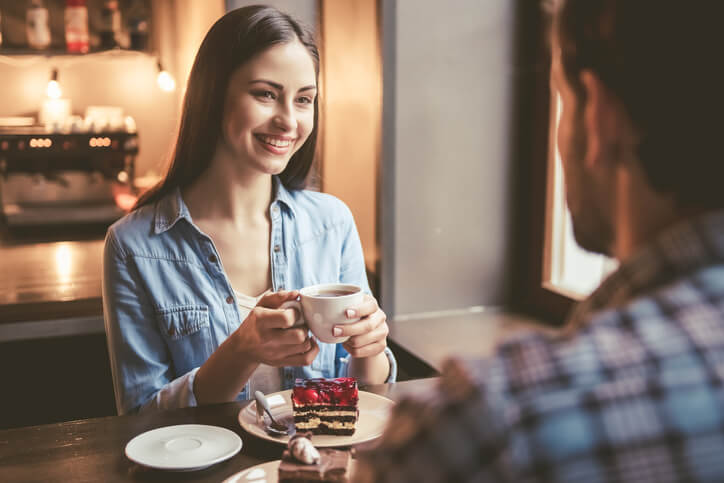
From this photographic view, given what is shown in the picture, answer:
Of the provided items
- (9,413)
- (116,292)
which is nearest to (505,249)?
(116,292)

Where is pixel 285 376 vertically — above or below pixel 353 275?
below

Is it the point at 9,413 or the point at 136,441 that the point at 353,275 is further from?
the point at 9,413

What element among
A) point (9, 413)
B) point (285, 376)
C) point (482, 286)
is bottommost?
point (9, 413)

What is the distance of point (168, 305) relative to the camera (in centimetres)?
144

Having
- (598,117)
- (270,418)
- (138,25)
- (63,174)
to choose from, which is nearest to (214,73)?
(270,418)

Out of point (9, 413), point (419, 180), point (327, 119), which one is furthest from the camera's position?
point (327, 119)

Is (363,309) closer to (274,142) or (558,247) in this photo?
(274,142)

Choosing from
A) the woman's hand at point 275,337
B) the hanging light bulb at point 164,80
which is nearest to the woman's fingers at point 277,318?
the woman's hand at point 275,337

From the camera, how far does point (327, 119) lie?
9.46ft

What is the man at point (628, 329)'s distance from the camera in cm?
42

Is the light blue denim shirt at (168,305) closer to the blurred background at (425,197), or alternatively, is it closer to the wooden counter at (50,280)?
the blurred background at (425,197)

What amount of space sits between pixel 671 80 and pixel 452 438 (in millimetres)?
277

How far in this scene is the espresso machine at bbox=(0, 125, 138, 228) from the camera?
12.0 feet

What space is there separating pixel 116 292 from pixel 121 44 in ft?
9.21
